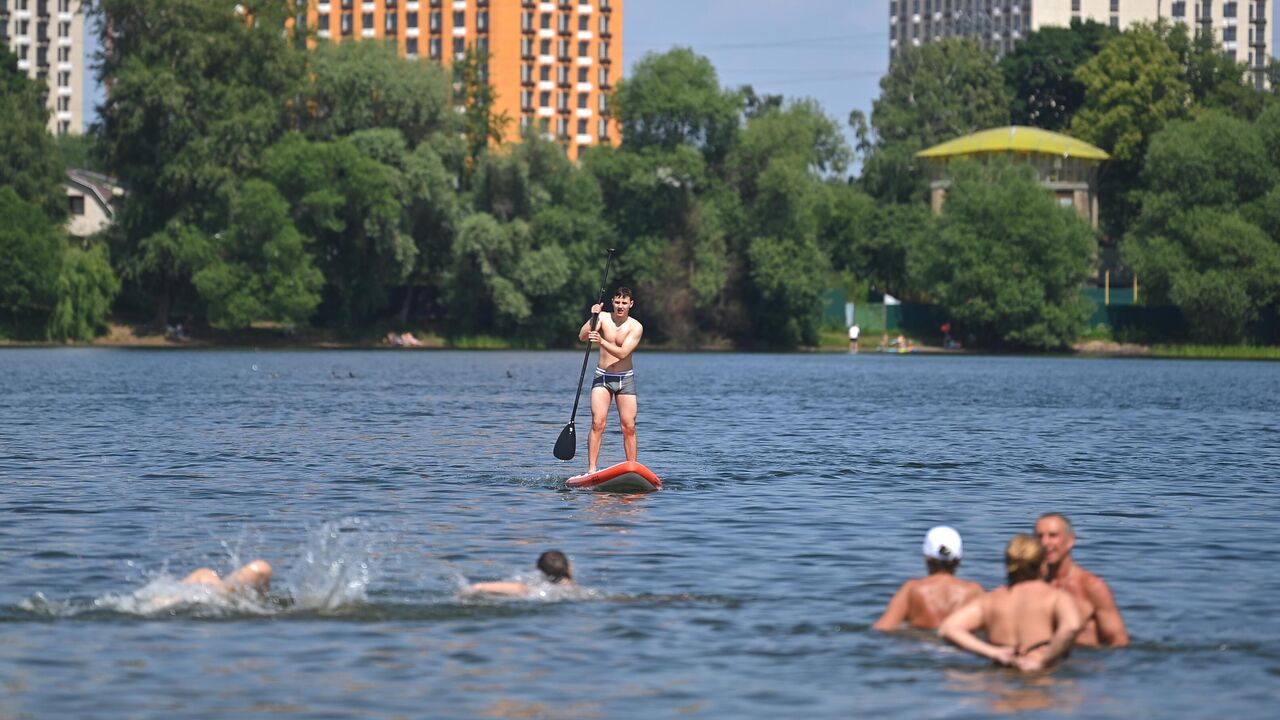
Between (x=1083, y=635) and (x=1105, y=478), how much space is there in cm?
1719

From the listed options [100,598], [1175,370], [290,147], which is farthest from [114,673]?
[290,147]

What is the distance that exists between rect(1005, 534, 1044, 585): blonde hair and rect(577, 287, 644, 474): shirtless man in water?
11939 mm

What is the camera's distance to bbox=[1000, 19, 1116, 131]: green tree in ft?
519

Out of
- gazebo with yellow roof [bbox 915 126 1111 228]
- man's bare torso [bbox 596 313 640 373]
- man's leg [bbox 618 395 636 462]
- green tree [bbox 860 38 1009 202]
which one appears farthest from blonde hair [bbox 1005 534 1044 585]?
green tree [bbox 860 38 1009 202]

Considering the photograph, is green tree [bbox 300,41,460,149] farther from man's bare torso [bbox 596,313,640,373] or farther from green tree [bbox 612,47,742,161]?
man's bare torso [bbox 596,313,640,373]

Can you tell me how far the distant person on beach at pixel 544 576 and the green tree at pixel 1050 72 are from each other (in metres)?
146

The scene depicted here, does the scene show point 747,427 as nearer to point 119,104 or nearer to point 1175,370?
point 1175,370

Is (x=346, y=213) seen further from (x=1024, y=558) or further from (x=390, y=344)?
(x=1024, y=558)

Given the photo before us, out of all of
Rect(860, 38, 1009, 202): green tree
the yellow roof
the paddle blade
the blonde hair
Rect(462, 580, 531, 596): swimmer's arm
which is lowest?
Rect(462, 580, 531, 596): swimmer's arm

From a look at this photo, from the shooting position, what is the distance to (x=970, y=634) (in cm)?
1473

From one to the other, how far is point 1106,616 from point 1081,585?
490 millimetres

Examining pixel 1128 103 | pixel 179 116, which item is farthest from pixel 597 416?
pixel 1128 103

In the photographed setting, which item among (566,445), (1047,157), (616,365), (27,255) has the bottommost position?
(566,445)

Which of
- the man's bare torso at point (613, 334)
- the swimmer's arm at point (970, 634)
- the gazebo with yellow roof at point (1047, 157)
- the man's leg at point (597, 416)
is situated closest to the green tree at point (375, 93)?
the gazebo with yellow roof at point (1047, 157)
